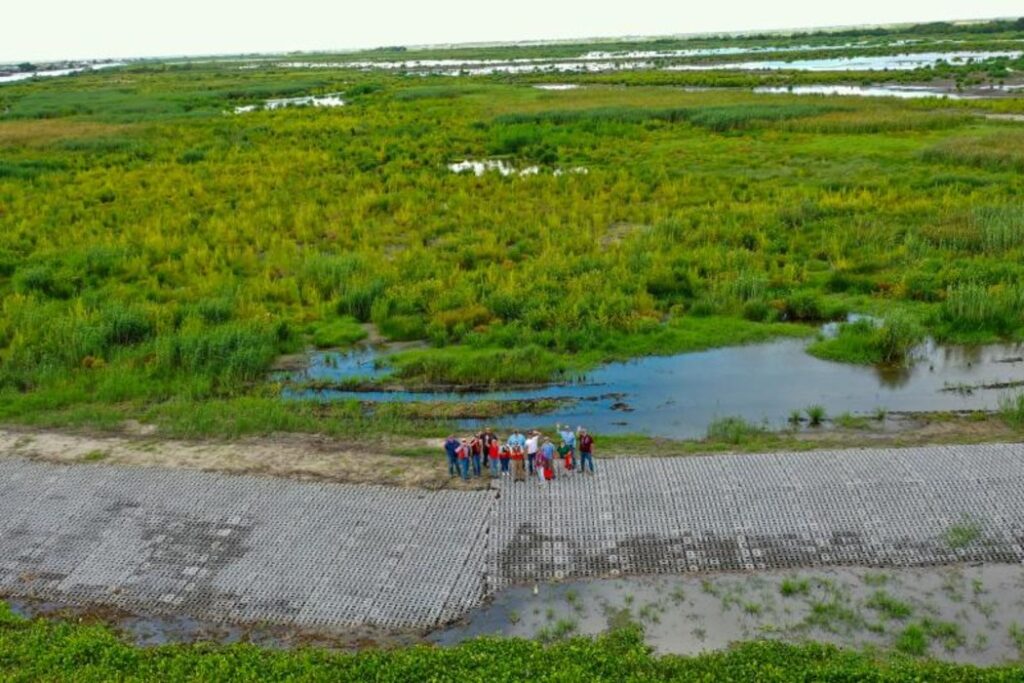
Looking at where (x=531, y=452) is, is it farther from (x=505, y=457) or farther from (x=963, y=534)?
(x=963, y=534)

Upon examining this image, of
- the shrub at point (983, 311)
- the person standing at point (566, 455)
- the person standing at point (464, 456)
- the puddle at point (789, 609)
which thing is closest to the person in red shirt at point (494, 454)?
the person standing at point (464, 456)

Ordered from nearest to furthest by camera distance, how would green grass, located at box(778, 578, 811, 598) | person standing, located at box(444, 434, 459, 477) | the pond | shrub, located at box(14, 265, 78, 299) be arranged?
green grass, located at box(778, 578, 811, 598), person standing, located at box(444, 434, 459, 477), the pond, shrub, located at box(14, 265, 78, 299)

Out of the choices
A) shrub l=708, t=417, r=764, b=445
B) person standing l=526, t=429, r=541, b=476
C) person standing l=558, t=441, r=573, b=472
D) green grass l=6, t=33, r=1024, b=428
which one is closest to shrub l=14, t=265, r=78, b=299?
green grass l=6, t=33, r=1024, b=428

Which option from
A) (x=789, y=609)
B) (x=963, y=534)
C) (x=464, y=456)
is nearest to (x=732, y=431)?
(x=963, y=534)

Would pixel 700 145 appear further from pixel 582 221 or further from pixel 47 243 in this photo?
pixel 47 243

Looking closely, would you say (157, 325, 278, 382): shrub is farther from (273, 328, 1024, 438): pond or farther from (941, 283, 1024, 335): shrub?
(941, 283, 1024, 335): shrub

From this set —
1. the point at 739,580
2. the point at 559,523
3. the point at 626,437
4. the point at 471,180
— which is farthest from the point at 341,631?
the point at 471,180

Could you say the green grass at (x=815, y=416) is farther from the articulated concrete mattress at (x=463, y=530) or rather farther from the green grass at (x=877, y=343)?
the green grass at (x=877, y=343)
